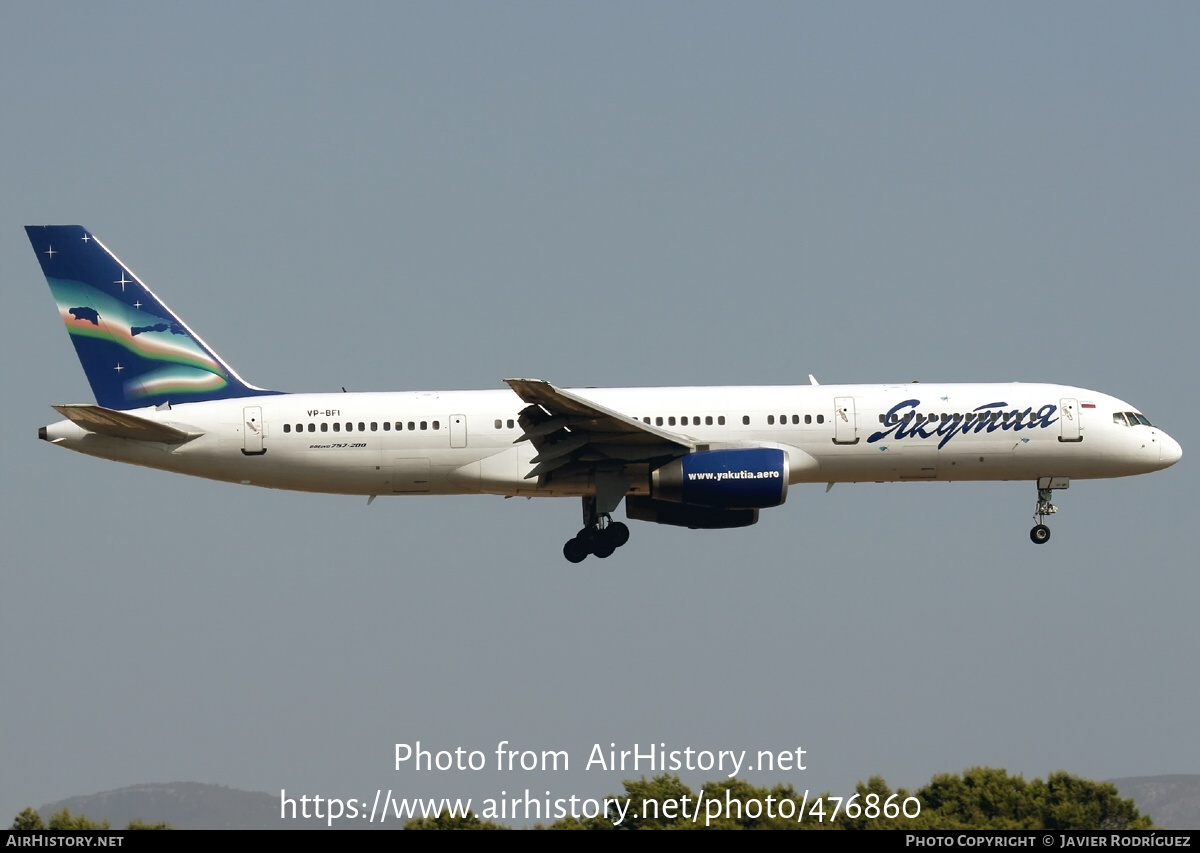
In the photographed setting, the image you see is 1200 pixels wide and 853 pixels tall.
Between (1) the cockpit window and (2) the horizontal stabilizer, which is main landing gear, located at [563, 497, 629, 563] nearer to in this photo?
(2) the horizontal stabilizer

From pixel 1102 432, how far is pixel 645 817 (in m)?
17.8

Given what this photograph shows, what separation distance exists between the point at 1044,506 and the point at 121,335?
2884 cm

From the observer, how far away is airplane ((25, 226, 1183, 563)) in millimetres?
50844

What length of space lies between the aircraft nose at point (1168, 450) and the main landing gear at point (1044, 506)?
3003mm

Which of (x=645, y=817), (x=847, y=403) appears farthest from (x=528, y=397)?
(x=645, y=817)

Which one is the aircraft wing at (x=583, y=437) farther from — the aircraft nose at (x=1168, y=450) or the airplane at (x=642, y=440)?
the aircraft nose at (x=1168, y=450)

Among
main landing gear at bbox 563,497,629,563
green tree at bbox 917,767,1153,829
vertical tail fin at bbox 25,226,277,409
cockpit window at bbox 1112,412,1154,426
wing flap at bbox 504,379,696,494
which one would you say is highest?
vertical tail fin at bbox 25,226,277,409

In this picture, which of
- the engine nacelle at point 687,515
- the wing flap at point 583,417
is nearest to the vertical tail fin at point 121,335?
the wing flap at point 583,417

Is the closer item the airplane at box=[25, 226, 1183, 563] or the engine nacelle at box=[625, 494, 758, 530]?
the airplane at box=[25, 226, 1183, 563]

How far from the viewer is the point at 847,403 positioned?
5166cm

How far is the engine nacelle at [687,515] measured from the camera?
55219mm

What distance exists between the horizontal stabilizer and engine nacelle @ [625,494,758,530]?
13.7 meters

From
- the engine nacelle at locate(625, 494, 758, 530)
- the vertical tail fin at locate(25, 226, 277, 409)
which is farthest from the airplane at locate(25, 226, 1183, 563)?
the engine nacelle at locate(625, 494, 758, 530)
